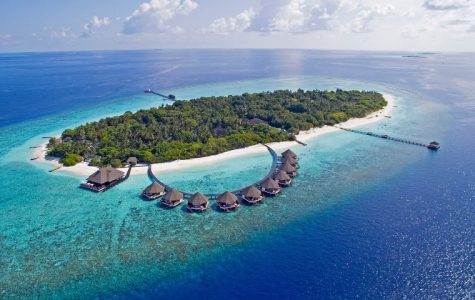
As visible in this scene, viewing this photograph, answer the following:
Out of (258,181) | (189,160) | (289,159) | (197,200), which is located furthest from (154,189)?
(289,159)

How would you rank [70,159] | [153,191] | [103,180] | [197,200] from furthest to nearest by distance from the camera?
[70,159] → [103,180] → [153,191] → [197,200]

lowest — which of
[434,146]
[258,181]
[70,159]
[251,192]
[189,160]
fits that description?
[258,181]

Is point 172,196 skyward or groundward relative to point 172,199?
skyward

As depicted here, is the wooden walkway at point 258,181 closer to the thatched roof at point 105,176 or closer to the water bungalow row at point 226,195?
the water bungalow row at point 226,195

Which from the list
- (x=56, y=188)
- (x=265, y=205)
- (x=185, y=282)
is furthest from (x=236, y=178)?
(x=56, y=188)

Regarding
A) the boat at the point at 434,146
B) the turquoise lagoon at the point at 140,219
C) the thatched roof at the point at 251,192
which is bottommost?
the turquoise lagoon at the point at 140,219

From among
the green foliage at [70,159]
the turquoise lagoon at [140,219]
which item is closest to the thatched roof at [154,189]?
the turquoise lagoon at [140,219]

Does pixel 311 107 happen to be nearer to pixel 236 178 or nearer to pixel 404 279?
pixel 236 178

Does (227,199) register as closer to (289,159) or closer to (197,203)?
(197,203)
